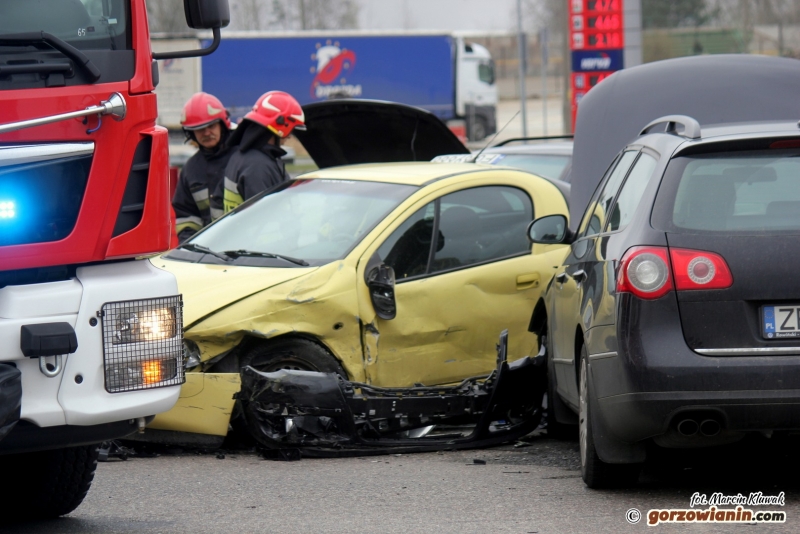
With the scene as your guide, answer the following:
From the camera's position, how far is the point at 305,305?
6.35m

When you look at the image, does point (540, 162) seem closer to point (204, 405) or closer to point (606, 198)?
point (606, 198)

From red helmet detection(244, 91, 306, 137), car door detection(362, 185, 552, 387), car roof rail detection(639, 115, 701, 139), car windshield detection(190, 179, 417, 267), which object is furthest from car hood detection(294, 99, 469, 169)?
car roof rail detection(639, 115, 701, 139)

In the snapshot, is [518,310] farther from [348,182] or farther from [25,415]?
[25,415]

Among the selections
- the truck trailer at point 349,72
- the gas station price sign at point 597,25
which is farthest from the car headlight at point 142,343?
the truck trailer at point 349,72

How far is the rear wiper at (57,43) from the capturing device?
13.3 ft

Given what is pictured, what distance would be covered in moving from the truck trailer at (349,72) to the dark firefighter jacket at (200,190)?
96.1 feet

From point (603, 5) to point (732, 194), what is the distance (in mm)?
15851

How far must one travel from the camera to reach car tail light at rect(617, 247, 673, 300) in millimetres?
4672

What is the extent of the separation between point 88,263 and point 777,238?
263 centimetres

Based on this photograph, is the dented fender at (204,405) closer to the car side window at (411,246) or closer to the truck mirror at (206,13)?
the car side window at (411,246)

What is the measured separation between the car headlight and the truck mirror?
117 cm

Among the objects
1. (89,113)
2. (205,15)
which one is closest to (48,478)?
(89,113)

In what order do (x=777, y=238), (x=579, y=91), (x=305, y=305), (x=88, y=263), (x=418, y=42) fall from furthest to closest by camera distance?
(x=418, y=42)
(x=579, y=91)
(x=305, y=305)
(x=777, y=238)
(x=88, y=263)

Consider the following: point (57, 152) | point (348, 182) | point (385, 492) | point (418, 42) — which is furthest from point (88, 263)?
point (418, 42)
